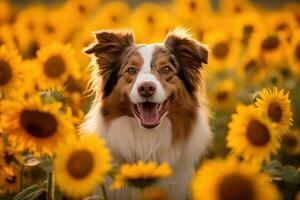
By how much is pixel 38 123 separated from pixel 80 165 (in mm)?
409

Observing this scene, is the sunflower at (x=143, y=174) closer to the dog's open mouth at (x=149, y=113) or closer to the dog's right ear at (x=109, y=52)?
the dog's open mouth at (x=149, y=113)

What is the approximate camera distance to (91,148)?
4180 millimetres

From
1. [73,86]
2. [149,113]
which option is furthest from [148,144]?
[73,86]

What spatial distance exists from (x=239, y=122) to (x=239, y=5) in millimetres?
6749

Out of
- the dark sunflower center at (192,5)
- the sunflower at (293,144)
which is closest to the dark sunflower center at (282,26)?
the dark sunflower center at (192,5)

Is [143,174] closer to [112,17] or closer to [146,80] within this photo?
[146,80]

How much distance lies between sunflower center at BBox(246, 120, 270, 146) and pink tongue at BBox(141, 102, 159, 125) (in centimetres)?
157

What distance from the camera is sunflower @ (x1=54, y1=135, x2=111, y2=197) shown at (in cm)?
409

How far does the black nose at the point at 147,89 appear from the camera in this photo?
577 centimetres

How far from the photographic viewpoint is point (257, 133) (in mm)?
4605

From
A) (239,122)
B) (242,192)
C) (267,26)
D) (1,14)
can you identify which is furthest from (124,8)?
(242,192)

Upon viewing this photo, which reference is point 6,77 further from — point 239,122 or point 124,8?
point 124,8

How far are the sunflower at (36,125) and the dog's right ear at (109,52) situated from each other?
2.09 m

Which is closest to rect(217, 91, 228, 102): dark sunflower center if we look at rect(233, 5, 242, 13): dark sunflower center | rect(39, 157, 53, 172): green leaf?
rect(233, 5, 242, 13): dark sunflower center
